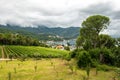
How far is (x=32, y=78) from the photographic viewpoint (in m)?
48.5

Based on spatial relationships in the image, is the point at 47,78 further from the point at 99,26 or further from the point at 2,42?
the point at 2,42

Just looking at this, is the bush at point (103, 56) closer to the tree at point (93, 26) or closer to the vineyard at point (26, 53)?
the tree at point (93, 26)

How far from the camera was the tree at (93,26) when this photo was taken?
2992 inches

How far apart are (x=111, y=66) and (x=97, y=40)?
52.7 feet

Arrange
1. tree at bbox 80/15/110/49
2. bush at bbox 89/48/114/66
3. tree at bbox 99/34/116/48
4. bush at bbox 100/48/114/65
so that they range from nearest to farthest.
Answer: bush at bbox 100/48/114/65, bush at bbox 89/48/114/66, tree at bbox 80/15/110/49, tree at bbox 99/34/116/48

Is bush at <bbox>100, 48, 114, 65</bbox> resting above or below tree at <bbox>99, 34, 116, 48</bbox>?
below

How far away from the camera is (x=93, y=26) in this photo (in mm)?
76312

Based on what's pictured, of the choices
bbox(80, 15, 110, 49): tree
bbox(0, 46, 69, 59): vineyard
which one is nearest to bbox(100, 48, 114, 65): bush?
bbox(80, 15, 110, 49): tree

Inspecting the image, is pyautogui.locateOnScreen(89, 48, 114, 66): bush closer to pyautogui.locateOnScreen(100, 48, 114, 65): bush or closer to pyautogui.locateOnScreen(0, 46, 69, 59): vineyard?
pyautogui.locateOnScreen(100, 48, 114, 65): bush

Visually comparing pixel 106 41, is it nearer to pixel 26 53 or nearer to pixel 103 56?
pixel 103 56

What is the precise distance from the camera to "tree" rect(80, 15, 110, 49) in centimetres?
7600

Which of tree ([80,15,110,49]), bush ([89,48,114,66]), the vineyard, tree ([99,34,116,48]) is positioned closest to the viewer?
bush ([89,48,114,66])

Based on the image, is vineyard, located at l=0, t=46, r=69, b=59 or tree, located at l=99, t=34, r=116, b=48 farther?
vineyard, located at l=0, t=46, r=69, b=59

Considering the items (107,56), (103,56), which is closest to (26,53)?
(103,56)
